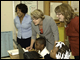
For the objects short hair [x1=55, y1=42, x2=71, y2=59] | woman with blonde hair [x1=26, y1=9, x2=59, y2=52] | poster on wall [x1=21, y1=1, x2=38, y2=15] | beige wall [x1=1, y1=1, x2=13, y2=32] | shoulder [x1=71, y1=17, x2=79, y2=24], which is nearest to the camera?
short hair [x1=55, y1=42, x2=71, y2=59]

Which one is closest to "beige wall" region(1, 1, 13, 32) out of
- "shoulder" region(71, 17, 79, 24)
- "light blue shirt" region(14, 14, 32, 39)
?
"light blue shirt" region(14, 14, 32, 39)

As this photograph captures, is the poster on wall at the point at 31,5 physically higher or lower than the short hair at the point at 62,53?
higher

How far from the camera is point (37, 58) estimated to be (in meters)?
1.31

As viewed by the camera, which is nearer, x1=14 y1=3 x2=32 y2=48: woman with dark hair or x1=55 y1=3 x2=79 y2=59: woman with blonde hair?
x1=55 y1=3 x2=79 y2=59: woman with blonde hair

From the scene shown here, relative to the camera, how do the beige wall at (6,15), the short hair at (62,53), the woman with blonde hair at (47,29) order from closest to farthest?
the short hair at (62,53) < the woman with blonde hair at (47,29) < the beige wall at (6,15)

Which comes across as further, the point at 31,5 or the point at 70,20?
the point at 31,5

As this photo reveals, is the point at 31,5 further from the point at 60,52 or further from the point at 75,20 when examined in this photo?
the point at 60,52

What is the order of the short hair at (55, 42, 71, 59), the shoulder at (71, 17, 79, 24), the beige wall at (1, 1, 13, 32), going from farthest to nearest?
the beige wall at (1, 1, 13, 32), the shoulder at (71, 17, 79, 24), the short hair at (55, 42, 71, 59)

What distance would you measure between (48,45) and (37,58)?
0.81 m

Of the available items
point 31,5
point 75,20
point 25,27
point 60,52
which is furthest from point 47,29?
point 31,5

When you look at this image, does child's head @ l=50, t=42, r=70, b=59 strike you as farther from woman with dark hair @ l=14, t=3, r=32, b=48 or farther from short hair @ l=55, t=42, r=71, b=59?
woman with dark hair @ l=14, t=3, r=32, b=48

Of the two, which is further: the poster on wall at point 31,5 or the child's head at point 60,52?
the poster on wall at point 31,5

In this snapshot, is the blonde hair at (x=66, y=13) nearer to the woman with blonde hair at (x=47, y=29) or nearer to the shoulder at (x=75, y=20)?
the shoulder at (x=75, y=20)

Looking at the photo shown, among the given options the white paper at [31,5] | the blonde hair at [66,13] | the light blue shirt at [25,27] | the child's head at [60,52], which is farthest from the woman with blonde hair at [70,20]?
the white paper at [31,5]
